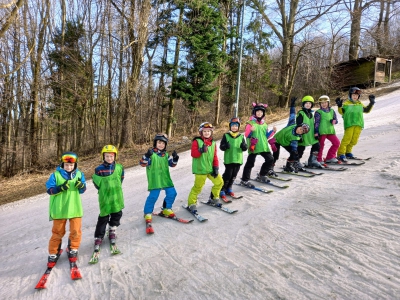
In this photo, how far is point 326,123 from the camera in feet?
23.5

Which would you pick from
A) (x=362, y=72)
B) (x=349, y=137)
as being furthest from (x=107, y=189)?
(x=362, y=72)

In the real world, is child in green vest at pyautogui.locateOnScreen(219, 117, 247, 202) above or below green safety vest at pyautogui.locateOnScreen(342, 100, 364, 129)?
below

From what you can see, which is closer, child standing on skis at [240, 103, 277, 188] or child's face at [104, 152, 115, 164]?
child's face at [104, 152, 115, 164]

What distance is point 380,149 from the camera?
27.0ft

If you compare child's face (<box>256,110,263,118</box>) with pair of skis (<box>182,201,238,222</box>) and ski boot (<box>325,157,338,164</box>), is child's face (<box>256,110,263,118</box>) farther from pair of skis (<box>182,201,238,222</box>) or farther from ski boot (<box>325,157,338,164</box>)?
ski boot (<box>325,157,338,164</box>)

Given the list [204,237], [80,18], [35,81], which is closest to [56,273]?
[204,237]

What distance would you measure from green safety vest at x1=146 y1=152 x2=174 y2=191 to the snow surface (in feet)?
2.61

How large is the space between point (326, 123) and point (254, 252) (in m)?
4.83

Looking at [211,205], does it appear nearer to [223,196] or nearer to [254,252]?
[223,196]

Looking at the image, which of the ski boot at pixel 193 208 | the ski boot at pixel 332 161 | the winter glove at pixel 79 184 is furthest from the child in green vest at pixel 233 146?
the ski boot at pixel 332 161

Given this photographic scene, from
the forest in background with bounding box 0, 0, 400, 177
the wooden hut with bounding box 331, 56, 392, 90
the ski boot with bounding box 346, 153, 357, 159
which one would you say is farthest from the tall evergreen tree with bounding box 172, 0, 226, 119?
the ski boot with bounding box 346, 153, 357, 159

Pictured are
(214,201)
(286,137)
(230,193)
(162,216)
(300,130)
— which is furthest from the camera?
(286,137)

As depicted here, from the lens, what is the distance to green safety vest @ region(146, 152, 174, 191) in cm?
504

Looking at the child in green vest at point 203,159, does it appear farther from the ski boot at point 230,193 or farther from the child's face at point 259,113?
the child's face at point 259,113
